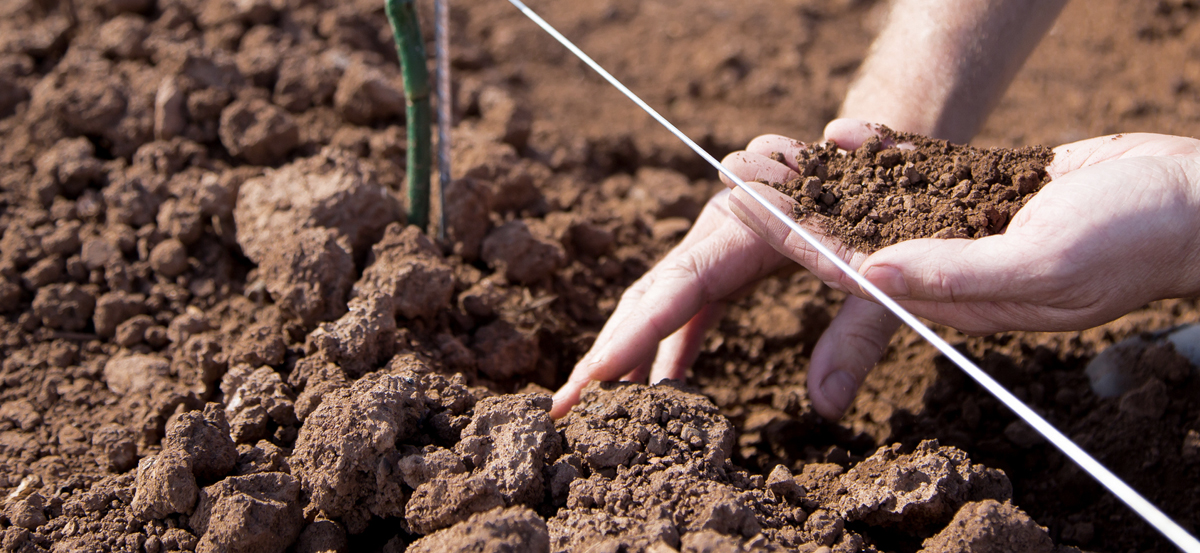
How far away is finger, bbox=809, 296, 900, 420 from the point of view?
1966 millimetres

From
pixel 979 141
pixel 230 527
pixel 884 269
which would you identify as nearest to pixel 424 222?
pixel 230 527

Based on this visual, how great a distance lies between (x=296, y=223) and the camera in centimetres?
222

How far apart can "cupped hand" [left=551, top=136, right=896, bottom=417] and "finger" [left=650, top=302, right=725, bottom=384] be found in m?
0.07

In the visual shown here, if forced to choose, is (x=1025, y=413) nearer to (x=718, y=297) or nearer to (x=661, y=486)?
(x=661, y=486)

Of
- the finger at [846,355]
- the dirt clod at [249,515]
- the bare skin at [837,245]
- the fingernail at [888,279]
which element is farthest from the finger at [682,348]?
the dirt clod at [249,515]

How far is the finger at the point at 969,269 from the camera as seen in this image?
4.77 ft

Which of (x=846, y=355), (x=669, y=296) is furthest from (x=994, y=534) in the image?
(x=669, y=296)

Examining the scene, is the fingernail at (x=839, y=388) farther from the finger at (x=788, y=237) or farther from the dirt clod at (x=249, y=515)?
the dirt clod at (x=249, y=515)

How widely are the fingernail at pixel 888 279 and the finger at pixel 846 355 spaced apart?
450 mm

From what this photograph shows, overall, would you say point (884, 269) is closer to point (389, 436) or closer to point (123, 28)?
point (389, 436)

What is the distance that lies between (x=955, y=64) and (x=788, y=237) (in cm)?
103

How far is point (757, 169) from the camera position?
1853mm

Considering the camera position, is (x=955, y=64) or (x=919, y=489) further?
(x=955, y=64)

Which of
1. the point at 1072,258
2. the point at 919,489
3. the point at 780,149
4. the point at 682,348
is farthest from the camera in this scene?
the point at 682,348
